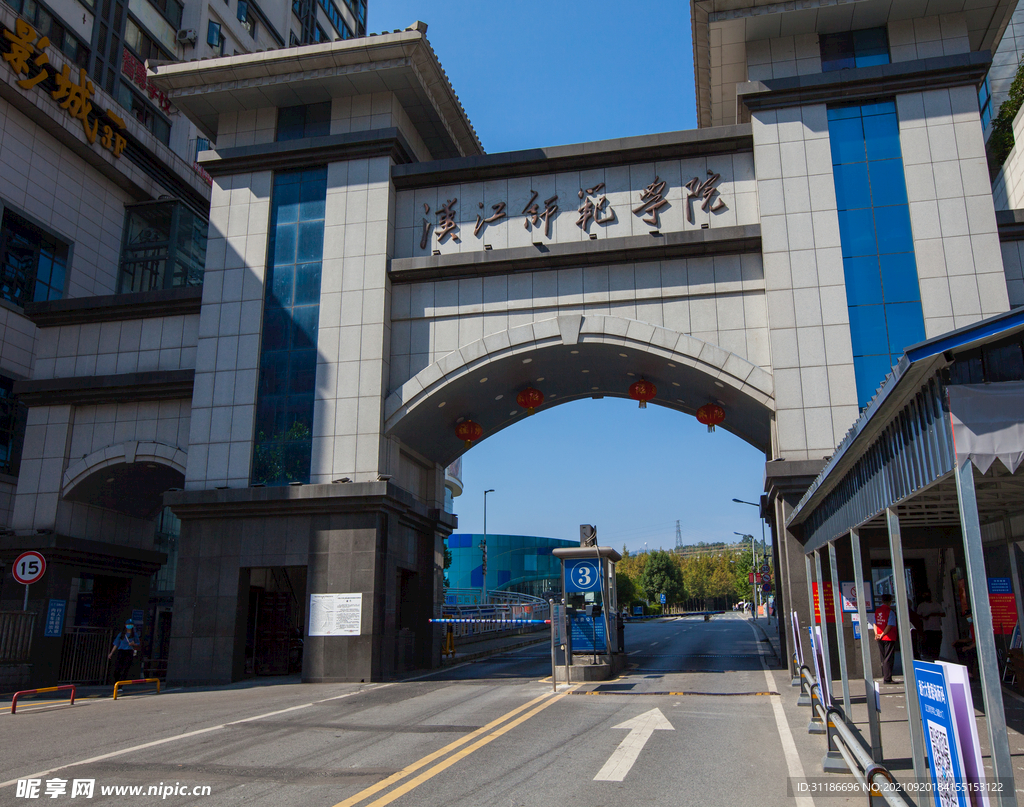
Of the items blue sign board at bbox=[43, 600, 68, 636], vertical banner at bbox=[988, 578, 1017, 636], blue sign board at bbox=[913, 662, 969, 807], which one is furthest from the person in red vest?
blue sign board at bbox=[43, 600, 68, 636]

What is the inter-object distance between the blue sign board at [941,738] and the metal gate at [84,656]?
25176mm

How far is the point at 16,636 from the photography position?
22281 mm

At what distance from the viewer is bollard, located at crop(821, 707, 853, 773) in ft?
27.5

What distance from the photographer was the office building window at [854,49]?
21.7 metres

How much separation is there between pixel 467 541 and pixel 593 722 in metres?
95.1

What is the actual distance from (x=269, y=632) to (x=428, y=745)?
1524 centimetres

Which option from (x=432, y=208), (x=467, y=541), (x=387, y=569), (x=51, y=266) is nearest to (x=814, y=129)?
(x=432, y=208)

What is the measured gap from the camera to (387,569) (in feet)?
70.1

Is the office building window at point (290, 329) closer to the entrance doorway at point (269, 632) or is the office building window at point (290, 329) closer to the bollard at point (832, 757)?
the entrance doorway at point (269, 632)

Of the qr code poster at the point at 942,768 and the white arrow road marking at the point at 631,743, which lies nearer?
the qr code poster at the point at 942,768

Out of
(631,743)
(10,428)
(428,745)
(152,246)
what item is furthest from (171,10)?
(631,743)

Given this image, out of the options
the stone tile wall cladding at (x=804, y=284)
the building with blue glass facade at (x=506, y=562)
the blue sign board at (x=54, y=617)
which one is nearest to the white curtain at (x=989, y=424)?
the stone tile wall cladding at (x=804, y=284)

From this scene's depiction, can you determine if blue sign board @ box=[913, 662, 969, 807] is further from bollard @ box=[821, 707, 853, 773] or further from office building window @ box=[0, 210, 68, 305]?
office building window @ box=[0, 210, 68, 305]

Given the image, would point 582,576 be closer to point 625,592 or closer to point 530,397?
point 530,397
